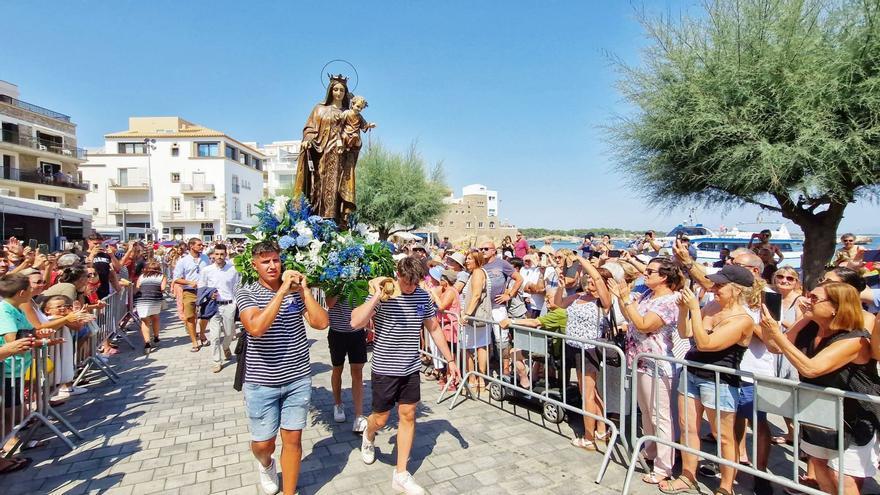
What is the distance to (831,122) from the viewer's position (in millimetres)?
7492

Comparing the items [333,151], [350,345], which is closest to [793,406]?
[350,345]

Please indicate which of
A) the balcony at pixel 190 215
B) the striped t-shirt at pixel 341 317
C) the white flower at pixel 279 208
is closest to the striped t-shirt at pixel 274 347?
the white flower at pixel 279 208

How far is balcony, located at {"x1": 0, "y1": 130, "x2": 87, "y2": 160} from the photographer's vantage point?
31.9 m

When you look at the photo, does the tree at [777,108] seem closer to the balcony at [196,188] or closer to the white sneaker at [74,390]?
the white sneaker at [74,390]

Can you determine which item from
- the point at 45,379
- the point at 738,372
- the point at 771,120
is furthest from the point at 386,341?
the point at 771,120

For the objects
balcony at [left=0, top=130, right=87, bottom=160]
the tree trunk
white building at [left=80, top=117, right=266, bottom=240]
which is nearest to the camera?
the tree trunk

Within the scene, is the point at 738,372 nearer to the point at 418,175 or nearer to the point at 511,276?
the point at 511,276

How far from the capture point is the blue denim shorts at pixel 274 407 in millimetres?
3096

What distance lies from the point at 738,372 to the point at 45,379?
6.35 m

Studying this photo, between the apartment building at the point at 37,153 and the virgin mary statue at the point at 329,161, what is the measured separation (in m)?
34.7

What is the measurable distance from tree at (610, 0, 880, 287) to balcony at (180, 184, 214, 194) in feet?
168

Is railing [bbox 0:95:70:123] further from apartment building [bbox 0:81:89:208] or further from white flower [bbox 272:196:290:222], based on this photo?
white flower [bbox 272:196:290:222]

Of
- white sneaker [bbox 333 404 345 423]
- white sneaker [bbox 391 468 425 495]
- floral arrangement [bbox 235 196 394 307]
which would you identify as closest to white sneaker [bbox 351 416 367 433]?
white sneaker [bbox 333 404 345 423]

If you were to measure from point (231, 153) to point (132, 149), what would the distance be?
10.4 meters
